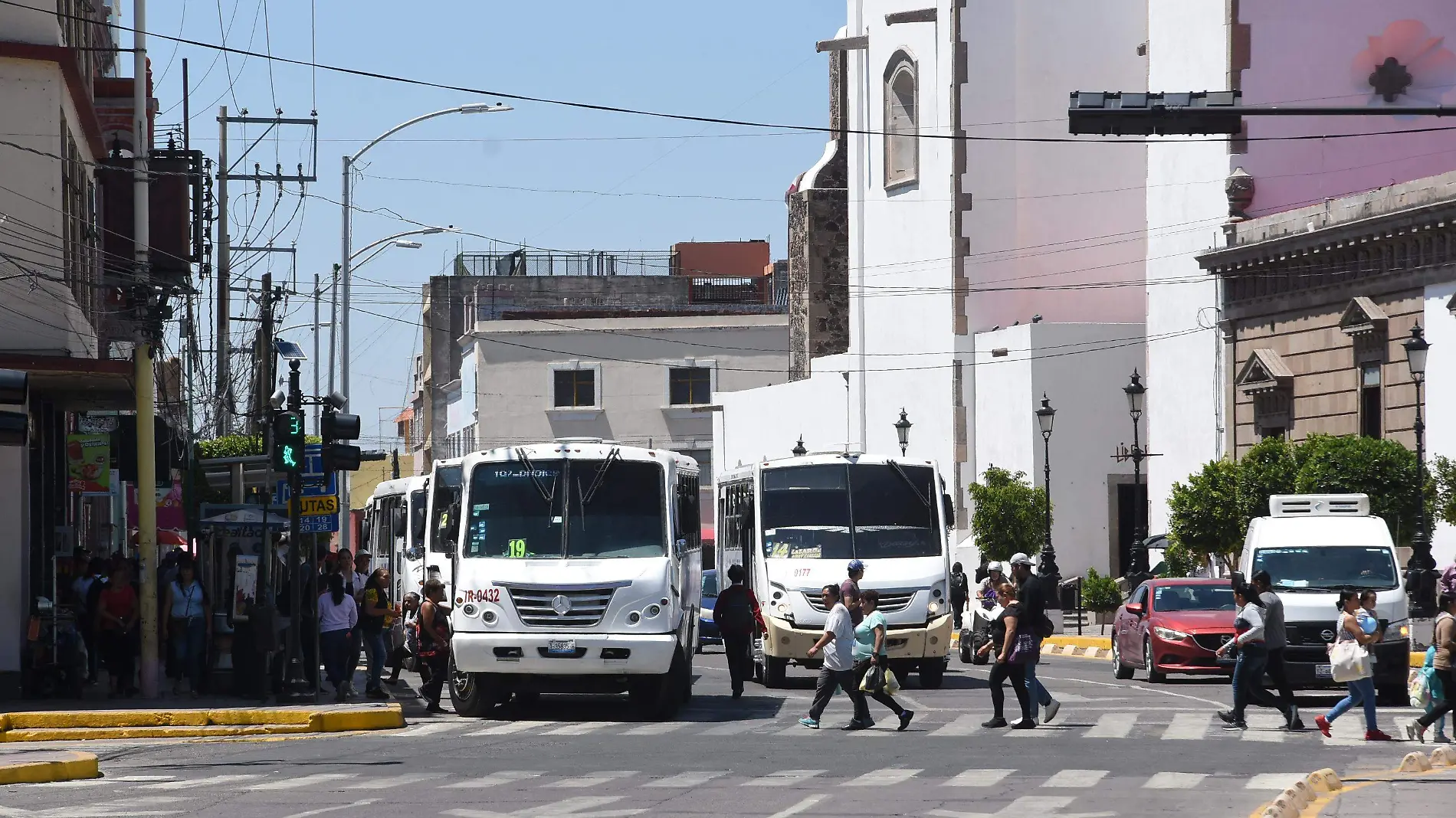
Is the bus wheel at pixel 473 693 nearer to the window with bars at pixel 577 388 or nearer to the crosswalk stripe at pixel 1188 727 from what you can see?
the crosswalk stripe at pixel 1188 727

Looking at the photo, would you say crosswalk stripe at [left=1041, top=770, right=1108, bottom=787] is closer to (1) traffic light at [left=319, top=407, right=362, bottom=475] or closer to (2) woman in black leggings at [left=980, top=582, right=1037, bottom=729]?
(2) woman in black leggings at [left=980, top=582, right=1037, bottom=729]

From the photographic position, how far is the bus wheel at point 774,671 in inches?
1190

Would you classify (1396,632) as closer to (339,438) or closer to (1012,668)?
(1012,668)

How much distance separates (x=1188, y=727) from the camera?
22844mm

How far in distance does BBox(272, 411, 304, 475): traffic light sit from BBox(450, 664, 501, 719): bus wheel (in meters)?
3.28

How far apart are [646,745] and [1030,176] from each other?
46.2 meters

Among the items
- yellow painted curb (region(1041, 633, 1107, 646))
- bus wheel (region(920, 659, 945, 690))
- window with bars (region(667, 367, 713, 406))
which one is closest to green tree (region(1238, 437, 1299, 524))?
yellow painted curb (region(1041, 633, 1107, 646))

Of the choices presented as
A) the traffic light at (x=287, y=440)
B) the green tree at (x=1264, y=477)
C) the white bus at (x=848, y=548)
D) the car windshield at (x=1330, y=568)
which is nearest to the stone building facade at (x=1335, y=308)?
the green tree at (x=1264, y=477)

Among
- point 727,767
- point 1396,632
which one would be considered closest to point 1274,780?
point 727,767

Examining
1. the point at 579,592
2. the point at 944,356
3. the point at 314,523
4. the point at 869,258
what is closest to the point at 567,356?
the point at 869,258

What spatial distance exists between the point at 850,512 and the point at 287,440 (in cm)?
788

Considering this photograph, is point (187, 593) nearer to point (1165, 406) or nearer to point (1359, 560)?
point (1359, 560)

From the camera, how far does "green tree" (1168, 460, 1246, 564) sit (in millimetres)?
42281

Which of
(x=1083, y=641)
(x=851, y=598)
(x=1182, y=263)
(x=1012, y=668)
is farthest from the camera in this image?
(x=1182, y=263)
